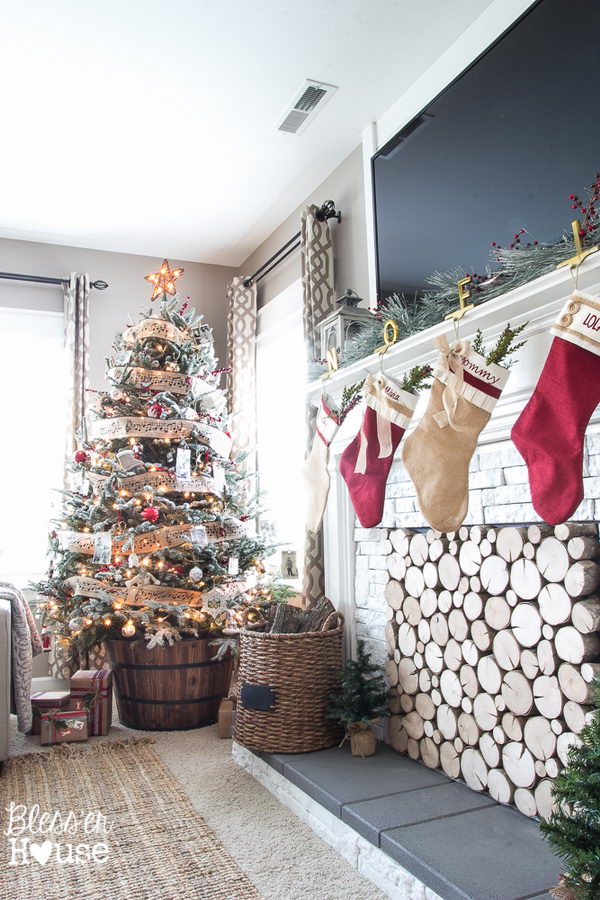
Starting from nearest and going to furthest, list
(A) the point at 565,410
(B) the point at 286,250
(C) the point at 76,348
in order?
(A) the point at 565,410 < (B) the point at 286,250 < (C) the point at 76,348

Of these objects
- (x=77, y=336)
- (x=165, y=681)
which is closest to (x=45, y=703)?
(x=165, y=681)

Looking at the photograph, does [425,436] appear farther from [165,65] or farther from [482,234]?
[165,65]

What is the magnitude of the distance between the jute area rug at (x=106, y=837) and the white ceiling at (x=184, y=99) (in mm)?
2754

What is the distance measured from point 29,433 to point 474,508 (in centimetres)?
308

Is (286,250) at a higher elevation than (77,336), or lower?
higher

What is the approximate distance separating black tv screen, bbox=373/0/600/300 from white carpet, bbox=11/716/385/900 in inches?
71.9

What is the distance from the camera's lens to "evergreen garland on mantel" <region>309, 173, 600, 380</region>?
173cm

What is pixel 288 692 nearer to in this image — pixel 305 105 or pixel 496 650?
pixel 496 650

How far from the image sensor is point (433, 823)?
1.77m

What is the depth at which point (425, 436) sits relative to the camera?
1.97m

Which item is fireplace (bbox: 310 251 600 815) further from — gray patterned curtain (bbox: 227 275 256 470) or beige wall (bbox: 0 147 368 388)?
beige wall (bbox: 0 147 368 388)

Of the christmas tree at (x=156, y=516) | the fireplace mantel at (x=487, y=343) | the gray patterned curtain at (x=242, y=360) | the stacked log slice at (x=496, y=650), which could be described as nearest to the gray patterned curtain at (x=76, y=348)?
the christmas tree at (x=156, y=516)

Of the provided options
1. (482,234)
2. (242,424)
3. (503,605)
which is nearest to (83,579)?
(242,424)

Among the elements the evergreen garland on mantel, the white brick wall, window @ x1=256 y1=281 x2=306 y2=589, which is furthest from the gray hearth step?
window @ x1=256 y1=281 x2=306 y2=589
